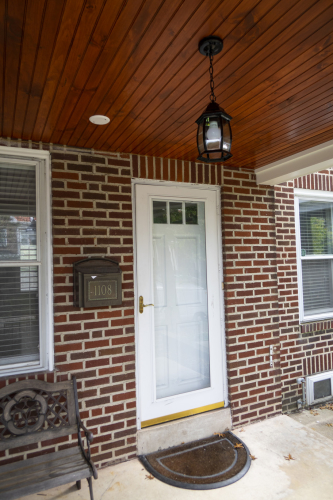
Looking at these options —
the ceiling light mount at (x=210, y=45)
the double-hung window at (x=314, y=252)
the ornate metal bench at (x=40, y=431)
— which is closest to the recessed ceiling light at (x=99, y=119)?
the ceiling light mount at (x=210, y=45)

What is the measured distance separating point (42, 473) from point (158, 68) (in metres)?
2.63

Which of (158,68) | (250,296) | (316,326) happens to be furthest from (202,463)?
(158,68)

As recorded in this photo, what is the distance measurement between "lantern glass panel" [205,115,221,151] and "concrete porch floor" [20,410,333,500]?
8.15ft

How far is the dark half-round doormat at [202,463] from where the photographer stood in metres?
2.64

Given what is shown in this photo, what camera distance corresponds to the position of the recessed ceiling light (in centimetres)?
236

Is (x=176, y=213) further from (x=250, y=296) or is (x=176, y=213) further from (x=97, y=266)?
(x=250, y=296)

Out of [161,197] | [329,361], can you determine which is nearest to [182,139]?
[161,197]

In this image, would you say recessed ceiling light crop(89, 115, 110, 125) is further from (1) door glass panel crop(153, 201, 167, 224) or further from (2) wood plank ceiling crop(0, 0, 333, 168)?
(1) door glass panel crop(153, 201, 167, 224)

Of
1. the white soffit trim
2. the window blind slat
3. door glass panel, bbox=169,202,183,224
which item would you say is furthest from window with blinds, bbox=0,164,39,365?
the white soffit trim

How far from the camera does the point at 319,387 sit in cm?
411

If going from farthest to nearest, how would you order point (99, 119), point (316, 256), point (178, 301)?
point (316, 256) → point (178, 301) → point (99, 119)

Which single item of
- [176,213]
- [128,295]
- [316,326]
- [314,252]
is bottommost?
[316,326]

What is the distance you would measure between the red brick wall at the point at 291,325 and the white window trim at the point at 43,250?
8.48ft

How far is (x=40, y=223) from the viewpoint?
2.86 metres
